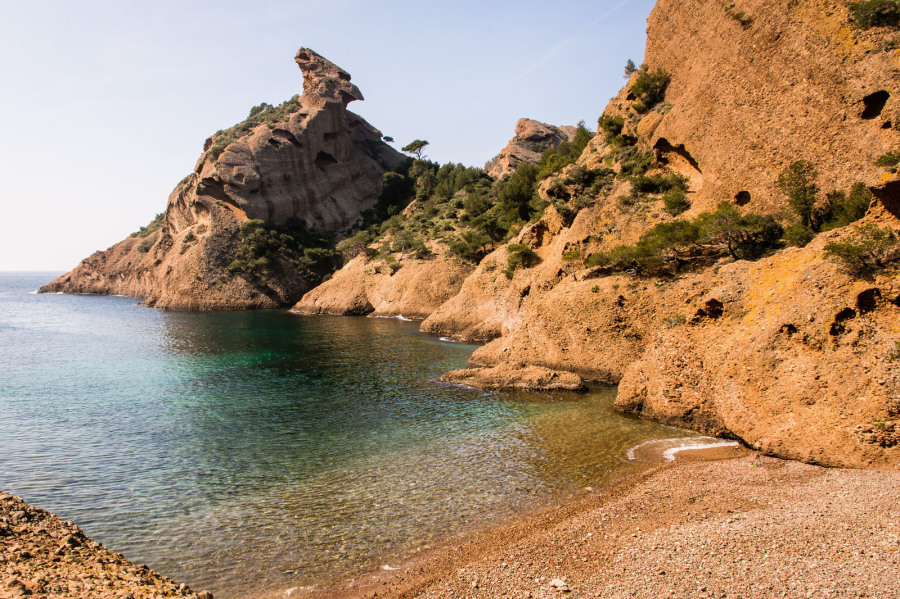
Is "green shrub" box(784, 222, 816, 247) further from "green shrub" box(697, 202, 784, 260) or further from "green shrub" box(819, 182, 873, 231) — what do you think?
"green shrub" box(697, 202, 784, 260)

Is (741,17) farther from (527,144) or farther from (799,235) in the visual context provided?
(527,144)

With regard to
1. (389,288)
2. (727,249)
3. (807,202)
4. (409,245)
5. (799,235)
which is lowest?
(389,288)

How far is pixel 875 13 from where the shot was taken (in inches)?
718

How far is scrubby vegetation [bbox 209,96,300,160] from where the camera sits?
7429 cm

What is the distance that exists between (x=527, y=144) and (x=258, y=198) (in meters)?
47.0

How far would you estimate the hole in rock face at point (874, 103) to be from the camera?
58.3ft

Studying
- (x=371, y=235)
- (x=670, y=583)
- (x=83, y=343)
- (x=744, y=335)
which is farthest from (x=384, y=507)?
(x=371, y=235)

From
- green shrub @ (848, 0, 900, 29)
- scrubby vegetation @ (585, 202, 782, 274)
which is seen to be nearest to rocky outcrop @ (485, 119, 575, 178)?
scrubby vegetation @ (585, 202, 782, 274)

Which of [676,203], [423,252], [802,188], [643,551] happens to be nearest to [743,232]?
[802,188]

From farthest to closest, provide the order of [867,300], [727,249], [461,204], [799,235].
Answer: [461,204] → [727,249] → [799,235] → [867,300]

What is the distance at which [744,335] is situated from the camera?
48.0ft

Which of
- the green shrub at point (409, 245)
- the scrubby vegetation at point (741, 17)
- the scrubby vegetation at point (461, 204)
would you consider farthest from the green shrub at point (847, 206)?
the green shrub at point (409, 245)

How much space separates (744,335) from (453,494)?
32.3 ft

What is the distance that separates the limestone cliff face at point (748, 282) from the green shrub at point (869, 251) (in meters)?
0.46
